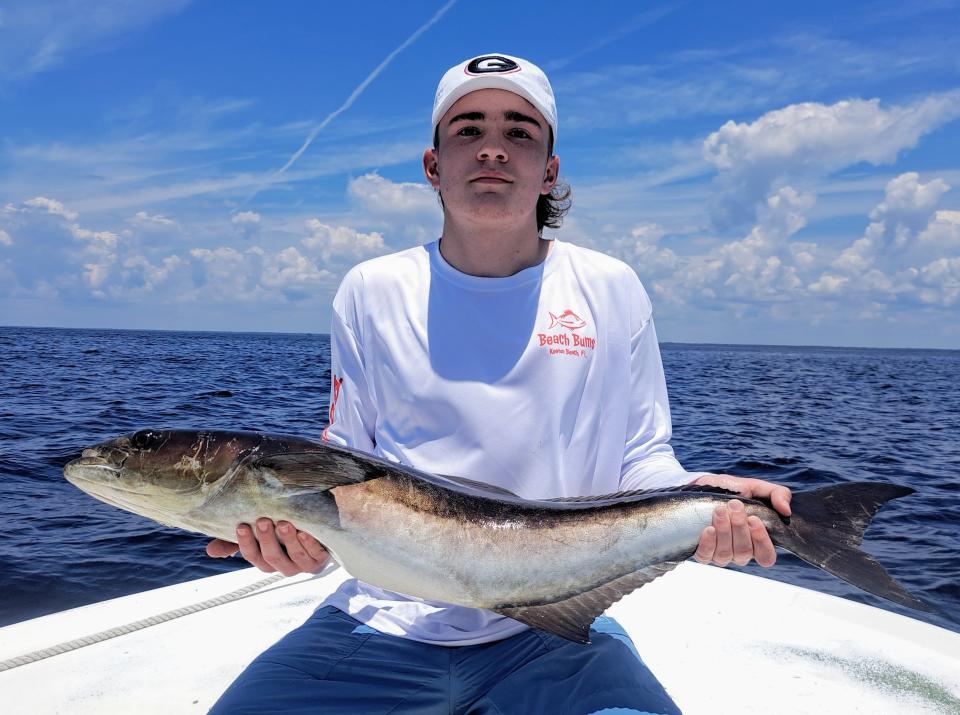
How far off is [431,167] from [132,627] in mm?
3300

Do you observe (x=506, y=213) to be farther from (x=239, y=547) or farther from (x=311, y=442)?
(x=239, y=547)

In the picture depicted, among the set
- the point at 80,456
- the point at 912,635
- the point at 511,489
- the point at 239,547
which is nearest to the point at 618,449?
the point at 511,489

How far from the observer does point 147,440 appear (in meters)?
2.60

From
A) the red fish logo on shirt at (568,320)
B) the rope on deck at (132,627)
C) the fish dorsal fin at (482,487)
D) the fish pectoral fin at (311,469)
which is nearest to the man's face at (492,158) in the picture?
the red fish logo on shirt at (568,320)

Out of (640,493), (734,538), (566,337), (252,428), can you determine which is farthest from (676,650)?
(252,428)

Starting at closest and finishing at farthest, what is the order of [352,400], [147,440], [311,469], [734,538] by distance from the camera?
[311,469]
[147,440]
[734,538]
[352,400]

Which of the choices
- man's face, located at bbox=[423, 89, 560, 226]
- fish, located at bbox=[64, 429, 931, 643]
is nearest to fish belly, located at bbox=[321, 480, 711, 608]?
fish, located at bbox=[64, 429, 931, 643]

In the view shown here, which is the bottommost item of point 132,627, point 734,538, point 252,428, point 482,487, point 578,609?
point 252,428

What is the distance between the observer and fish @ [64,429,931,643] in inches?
98.8

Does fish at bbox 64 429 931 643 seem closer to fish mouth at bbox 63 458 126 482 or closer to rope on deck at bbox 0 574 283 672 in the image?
fish mouth at bbox 63 458 126 482

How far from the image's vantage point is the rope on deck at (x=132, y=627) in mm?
3885

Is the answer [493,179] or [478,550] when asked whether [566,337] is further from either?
[478,550]

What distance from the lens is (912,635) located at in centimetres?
438

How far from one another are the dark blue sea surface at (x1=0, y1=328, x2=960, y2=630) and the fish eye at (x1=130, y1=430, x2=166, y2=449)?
248 inches
